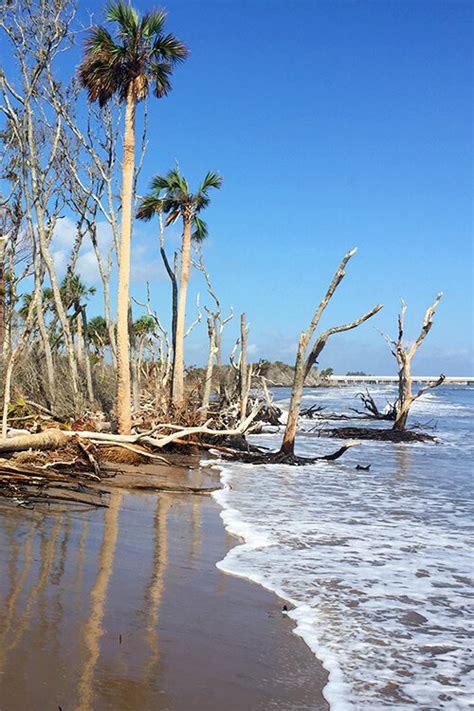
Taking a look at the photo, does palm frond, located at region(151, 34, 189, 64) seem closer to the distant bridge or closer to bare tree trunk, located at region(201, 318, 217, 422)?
bare tree trunk, located at region(201, 318, 217, 422)

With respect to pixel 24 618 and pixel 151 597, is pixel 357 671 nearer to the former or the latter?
pixel 151 597

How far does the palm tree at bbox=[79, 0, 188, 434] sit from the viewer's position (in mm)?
15250

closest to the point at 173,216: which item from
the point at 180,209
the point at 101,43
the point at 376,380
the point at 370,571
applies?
the point at 180,209

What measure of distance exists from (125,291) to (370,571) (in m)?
10.1

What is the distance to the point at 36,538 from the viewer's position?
6.58 metres

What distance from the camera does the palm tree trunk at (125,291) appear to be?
15.1 meters

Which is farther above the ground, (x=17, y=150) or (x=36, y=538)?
(x=17, y=150)

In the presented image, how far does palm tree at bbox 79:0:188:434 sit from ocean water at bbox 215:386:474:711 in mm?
3392

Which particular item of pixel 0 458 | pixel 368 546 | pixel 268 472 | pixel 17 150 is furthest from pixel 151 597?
pixel 17 150

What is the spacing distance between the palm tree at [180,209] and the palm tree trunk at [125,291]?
243 inches

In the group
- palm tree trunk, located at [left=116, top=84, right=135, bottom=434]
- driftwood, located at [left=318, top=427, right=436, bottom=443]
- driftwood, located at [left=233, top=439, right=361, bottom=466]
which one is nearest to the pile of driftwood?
palm tree trunk, located at [left=116, top=84, right=135, bottom=434]

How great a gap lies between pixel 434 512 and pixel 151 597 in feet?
22.3

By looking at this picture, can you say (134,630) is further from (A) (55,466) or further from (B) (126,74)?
(B) (126,74)

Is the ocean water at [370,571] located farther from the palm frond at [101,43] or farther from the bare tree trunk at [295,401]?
the palm frond at [101,43]
